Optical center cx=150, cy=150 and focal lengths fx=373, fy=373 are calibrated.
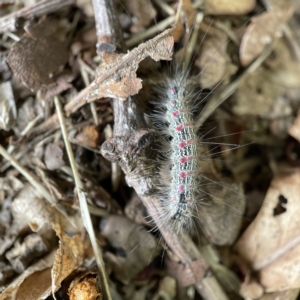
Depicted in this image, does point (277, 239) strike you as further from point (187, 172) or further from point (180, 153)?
point (180, 153)

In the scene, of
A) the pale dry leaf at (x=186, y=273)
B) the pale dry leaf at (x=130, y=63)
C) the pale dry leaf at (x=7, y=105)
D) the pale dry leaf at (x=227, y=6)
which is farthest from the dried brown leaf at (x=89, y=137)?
the pale dry leaf at (x=227, y=6)

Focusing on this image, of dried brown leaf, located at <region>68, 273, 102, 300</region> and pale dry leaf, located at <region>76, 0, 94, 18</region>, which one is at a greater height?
pale dry leaf, located at <region>76, 0, 94, 18</region>

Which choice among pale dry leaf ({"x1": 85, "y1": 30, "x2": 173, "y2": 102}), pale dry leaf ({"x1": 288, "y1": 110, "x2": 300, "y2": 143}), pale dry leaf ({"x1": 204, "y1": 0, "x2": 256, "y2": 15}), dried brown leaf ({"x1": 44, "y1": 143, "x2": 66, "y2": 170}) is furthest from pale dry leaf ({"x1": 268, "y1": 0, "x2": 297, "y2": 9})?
dried brown leaf ({"x1": 44, "y1": 143, "x2": 66, "y2": 170})

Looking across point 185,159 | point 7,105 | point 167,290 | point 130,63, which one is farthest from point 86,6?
point 167,290

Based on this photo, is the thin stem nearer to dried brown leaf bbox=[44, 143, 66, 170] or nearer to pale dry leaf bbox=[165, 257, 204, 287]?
dried brown leaf bbox=[44, 143, 66, 170]

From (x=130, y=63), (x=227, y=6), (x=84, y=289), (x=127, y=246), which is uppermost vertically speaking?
(x=130, y=63)

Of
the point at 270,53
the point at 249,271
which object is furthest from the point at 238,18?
the point at 249,271

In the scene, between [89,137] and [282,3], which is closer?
[89,137]
